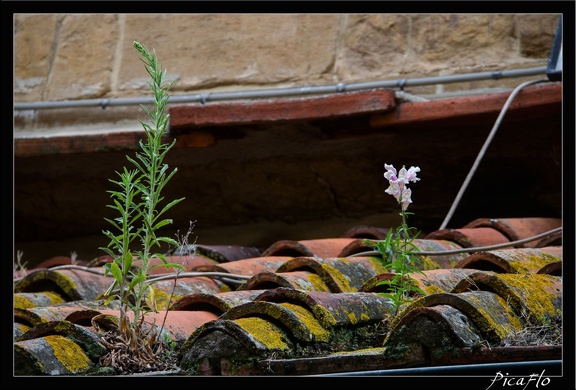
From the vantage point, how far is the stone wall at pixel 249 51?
17.8 ft

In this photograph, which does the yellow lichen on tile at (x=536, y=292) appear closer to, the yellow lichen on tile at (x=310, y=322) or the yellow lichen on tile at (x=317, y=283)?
the yellow lichen on tile at (x=310, y=322)

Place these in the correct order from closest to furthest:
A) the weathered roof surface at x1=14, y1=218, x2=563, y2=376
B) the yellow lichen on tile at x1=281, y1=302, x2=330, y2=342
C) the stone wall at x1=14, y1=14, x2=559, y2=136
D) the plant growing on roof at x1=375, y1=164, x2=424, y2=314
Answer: the weathered roof surface at x1=14, y1=218, x2=563, y2=376 → the yellow lichen on tile at x1=281, y1=302, x2=330, y2=342 → the plant growing on roof at x1=375, y1=164, x2=424, y2=314 → the stone wall at x1=14, y1=14, x2=559, y2=136

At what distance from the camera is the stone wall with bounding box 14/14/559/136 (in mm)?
5422

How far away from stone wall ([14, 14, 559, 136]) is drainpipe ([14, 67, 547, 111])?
0.08 m

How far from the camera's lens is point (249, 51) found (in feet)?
19.3

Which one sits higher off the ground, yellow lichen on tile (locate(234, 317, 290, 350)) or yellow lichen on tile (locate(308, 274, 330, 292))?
yellow lichen on tile (locate(234, 317, 290, 350))

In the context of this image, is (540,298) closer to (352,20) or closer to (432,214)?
(432,214)

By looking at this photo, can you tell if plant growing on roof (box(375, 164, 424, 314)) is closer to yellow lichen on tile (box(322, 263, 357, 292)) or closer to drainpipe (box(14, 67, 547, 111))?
yellow lichen on tile (box(322, 263, 357, 292))

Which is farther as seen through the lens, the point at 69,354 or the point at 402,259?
the point at 402,259

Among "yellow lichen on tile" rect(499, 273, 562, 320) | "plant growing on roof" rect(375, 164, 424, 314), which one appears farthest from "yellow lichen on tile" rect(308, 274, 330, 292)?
"yellow lichen on tile" rect(499, 273, 562, 320)

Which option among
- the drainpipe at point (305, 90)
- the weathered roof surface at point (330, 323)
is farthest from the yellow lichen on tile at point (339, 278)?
the drainpipe at point (305, 90)

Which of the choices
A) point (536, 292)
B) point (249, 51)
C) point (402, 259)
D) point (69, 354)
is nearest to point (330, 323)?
point (402, 259)

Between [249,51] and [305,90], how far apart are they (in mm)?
600

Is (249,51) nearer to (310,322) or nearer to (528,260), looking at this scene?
(528,260)
